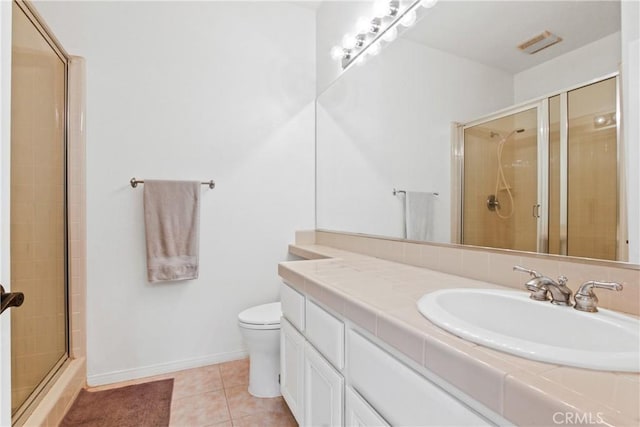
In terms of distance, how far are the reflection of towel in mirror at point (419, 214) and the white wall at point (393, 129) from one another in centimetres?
3

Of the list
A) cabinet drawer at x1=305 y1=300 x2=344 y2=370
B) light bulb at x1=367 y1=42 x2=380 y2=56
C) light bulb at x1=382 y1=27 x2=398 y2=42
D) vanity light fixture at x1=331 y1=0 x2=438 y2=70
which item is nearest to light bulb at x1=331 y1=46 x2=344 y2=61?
vanity light fixture at x1=331 y1=0 x2=438 y2=70

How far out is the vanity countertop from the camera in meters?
0.41

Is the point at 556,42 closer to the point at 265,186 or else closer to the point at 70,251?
the point at 265,186

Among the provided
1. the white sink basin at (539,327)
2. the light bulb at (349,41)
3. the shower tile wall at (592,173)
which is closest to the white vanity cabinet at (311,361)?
the white sink basin at (539,327)

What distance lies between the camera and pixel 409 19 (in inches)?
60.6

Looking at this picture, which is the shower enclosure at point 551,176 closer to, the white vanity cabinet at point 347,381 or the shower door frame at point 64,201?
the white vanity cabinet at point 347,381

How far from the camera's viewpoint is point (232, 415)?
1530 mm

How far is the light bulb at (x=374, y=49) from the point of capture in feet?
5.85

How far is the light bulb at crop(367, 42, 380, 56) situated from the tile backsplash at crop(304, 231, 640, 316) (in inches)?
42.2

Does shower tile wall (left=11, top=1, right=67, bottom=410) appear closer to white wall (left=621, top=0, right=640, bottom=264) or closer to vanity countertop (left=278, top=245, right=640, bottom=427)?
vanity countertop (left=278, top=245, right=640, bottom=427)

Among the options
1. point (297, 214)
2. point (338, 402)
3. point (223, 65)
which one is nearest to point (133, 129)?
point (223, 65)

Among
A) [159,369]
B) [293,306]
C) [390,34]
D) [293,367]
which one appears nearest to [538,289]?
[293,306]

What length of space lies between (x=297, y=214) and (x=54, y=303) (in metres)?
1.47

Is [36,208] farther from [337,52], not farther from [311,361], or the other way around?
[337,52]
